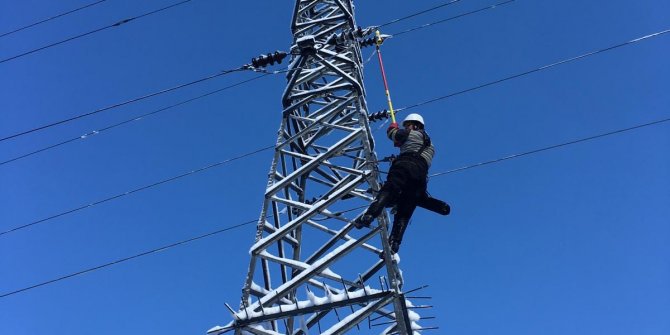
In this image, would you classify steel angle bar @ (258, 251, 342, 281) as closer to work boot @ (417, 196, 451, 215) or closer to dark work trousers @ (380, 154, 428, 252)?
dark work trousers @ (380, 154, 428, 252)

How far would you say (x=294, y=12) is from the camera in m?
10.4

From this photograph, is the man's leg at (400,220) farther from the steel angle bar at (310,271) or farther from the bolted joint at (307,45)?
the bolted joint at (307,45)

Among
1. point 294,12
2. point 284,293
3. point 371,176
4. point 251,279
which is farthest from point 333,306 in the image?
point 294,12

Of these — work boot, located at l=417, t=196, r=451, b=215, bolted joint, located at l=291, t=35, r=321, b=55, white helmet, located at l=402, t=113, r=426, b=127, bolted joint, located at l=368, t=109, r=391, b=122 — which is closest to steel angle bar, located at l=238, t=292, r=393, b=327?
work boot, located at l=417, t=196, r=451, b=215

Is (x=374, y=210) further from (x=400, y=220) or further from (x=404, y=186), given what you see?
(x=400, y=220)

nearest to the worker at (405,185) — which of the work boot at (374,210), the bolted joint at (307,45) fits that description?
the work boot at (374,210)

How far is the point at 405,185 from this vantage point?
763 centimetres

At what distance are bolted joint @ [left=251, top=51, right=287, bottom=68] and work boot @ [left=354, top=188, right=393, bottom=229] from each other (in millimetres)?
3270

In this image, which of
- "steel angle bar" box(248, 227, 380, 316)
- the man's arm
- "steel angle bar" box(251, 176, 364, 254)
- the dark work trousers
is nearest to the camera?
"steel angle bar" box(248, 227, 380, 316)

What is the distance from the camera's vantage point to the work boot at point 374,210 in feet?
23.1

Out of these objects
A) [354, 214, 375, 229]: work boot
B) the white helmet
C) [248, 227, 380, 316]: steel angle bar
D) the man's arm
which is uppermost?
the white helmet

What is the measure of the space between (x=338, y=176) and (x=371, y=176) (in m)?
1.75

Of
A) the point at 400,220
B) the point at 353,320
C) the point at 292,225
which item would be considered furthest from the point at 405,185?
the point at 353,320

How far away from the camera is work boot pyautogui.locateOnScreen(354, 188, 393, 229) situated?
7.03 metres
